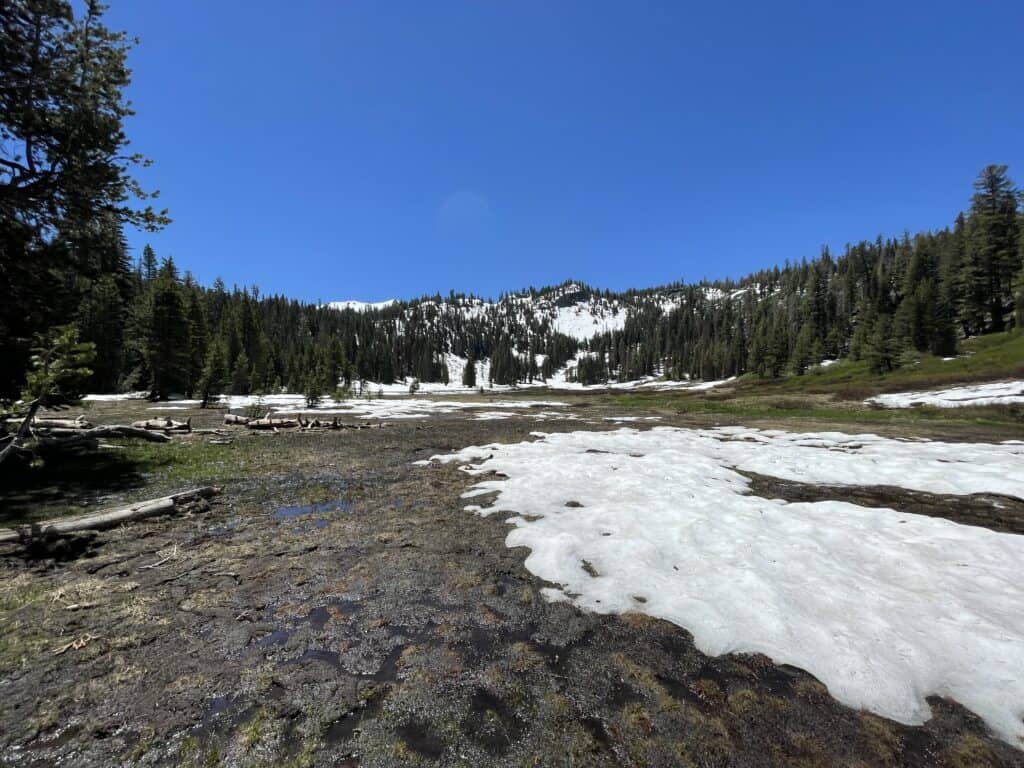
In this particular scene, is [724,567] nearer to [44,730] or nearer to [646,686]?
[646,686]

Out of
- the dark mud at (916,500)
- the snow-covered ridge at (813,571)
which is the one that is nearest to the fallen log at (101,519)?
the snow-covered ridge at (813,571)

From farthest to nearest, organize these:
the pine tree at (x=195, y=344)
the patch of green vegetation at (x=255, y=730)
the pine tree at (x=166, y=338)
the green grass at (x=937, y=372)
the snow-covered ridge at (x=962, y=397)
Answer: the pine tree at (x=195, y=344), the pine tree at (x=166, y=338), the green grass at (x=937, y=372), the snow-covered ridge at (x=962, y=397), the patch of green vegetation at (x=255, y=730)

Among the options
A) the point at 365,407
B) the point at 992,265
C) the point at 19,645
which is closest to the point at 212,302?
the point at 365,407

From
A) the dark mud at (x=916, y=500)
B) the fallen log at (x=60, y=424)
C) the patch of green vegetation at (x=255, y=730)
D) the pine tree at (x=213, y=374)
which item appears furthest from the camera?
the pine tree at (x=213, y=374)

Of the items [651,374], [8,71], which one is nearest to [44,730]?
[8,71]

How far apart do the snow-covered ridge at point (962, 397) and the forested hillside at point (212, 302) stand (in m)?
29.0

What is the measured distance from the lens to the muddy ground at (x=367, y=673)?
12.1ft

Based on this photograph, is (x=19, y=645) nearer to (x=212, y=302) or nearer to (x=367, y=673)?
(x=367, y=673)

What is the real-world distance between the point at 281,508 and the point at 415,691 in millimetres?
8614

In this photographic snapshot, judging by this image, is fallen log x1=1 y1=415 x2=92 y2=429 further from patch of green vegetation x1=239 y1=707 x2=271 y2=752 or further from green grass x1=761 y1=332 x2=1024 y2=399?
green grass x1=761 y1=332 x2=1024 y2=399

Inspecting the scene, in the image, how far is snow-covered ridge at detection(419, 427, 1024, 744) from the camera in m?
4.61

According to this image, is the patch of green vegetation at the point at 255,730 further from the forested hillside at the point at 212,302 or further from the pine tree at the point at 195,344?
the pine tree at the point at 195,344

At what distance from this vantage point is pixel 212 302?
102500 mm

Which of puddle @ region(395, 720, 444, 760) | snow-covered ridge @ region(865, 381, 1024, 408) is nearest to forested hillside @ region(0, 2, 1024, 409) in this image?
puddle @ region(395, 720, 444, 760)
